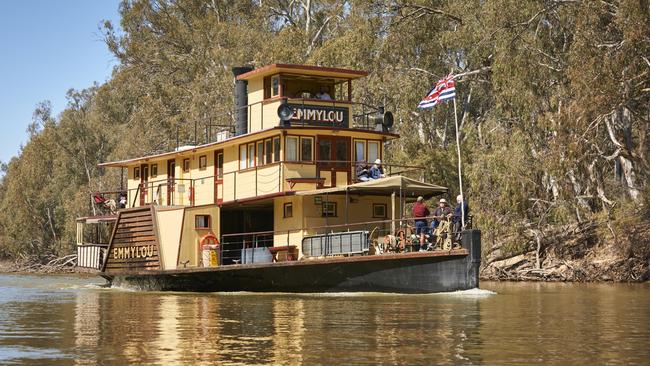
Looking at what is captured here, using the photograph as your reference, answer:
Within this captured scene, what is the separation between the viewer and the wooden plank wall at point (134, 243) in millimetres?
27984

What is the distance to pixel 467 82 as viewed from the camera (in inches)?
1660

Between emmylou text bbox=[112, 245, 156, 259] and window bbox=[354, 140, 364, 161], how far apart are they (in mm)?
5771

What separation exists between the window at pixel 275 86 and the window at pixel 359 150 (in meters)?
2.30

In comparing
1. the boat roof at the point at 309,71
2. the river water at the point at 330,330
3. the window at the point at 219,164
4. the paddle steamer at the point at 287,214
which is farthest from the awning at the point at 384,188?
the window at the point at 219,164

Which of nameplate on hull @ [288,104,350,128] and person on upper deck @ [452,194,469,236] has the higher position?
nameplate on hull @ [288,104,350,128]

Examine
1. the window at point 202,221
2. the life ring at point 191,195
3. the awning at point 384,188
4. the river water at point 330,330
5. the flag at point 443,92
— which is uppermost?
the flag at point 443,92

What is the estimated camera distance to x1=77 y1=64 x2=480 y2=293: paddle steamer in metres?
23.2

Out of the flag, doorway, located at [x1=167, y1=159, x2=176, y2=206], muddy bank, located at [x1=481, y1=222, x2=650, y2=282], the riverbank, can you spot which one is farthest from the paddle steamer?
the riverbank

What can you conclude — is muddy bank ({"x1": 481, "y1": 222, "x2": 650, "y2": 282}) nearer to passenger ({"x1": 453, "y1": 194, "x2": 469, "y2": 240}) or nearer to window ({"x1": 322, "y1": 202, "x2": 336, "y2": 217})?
passenger ({"x1": 453, "y1": 194, "x2": 469, "y2": 240})

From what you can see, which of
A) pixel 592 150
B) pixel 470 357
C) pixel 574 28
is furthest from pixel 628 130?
pixel 470 357

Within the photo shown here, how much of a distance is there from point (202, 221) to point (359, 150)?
428 cm

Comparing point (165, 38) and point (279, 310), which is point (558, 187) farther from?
point (165, 38)

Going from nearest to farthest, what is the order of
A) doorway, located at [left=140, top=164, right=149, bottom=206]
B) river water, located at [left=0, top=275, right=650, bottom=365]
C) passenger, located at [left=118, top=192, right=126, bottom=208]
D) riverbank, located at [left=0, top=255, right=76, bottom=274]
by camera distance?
river water, located at [left=0, top=275, right=650, bottom=365] → doorway, located at [left=140, top=164, right=149, bottom=206] → passenger, located at [left=118, top=192, right=126, bottom=208] → riverbank, located at [left=0, top=255, right=76, bottom=274]

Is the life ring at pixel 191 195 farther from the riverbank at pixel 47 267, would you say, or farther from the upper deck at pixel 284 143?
the riverbank at pixel 47 267
